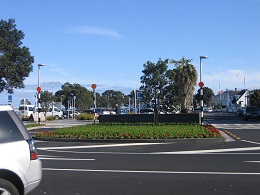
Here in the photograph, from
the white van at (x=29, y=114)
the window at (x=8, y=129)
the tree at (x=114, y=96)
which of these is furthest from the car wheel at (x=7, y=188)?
the tree at (x=114, y=96)

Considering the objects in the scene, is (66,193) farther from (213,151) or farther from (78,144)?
(78,144)

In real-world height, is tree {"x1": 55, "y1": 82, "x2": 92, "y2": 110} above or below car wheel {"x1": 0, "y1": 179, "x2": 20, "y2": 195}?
above

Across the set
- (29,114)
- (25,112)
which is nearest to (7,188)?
(29,114)

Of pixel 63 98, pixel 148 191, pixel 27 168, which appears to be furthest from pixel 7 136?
pixel 63 98

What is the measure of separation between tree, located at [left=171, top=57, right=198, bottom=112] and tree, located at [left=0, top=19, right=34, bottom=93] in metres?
14.5

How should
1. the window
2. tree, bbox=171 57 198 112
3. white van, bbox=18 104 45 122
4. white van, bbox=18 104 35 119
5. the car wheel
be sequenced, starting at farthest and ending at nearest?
white van, bbox=18 104 35 119, white van, bbox=18 104 45 122, tree, bbox=171 57 198 112, the window, the car wheel

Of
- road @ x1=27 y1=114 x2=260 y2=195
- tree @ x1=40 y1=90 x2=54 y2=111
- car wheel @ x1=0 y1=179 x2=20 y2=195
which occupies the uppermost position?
tree @ x1=40 y1=90 x2=54 y2=111

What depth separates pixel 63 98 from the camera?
94.4m

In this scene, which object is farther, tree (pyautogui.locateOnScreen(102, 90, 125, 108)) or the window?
tree (pyautogui.locateOnScreen(102, 90, 125, 108))

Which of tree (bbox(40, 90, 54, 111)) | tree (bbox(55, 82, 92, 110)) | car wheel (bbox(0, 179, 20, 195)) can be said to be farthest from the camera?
tree (bbox(55, 82, 92, 110))

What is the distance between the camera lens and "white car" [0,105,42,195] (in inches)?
217

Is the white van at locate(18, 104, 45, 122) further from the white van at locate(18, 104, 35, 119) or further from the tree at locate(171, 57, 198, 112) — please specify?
the tree at locate(171, 57, 198, 112)

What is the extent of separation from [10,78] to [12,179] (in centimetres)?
3059

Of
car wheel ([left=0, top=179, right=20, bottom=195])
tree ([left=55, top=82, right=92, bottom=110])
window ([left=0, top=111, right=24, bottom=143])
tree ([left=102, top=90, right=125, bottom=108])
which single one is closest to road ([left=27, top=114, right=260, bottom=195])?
car wheel ([left=0, top=179, right=20, bottom=195])
